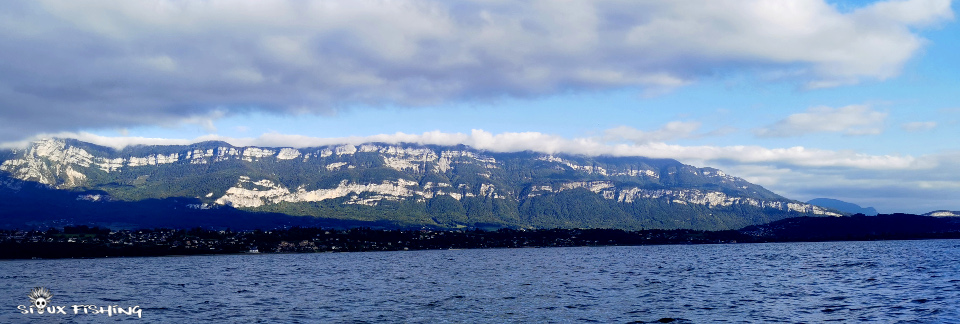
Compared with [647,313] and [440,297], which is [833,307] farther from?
[440,297]

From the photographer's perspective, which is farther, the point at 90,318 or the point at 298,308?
the point at 298,308

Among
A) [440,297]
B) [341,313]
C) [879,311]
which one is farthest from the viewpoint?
[440,297]

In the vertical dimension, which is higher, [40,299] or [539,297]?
[539,297]

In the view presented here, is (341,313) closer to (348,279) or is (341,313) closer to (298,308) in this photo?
(298,308)

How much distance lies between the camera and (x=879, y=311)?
205ft

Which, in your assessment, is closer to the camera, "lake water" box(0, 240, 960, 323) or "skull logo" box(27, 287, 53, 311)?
"lake water" box(0, 240, 960, 323)

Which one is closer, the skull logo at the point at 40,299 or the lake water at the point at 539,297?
the lake water at the point at 539,297

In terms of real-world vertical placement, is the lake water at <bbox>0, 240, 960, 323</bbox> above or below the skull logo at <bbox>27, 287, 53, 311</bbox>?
above

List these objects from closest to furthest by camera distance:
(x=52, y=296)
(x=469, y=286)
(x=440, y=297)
Result: 1. (x=440, y=297)
2. (x=52, y=296)
3. (x=469, y=286)

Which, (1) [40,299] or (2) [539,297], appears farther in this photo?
(2) [539,297]

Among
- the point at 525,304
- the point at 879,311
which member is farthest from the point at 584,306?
the point at 879,311

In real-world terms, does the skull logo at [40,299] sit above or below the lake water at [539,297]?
below

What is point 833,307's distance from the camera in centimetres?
6588

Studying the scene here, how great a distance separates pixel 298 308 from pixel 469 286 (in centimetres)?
3092
